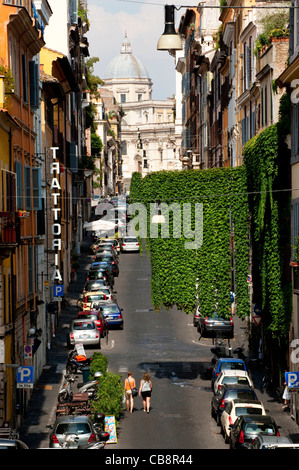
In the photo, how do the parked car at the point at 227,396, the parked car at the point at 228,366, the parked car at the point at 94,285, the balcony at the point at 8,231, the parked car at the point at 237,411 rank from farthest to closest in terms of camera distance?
1. the parked car at the point at 94,285
2. the parked car at the point at 228,366
3. the parked car at the point at 227,396
4. the parked car at the point at 237,411
5. the balcony at the point at 8,231

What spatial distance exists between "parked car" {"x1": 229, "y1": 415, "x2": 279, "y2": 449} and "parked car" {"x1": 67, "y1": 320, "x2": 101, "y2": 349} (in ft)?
63.5

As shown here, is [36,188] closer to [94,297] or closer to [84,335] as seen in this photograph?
[84,335]

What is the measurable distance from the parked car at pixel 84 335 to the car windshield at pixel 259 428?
65.4 feet

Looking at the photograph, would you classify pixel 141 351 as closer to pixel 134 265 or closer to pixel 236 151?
pixel 236 151

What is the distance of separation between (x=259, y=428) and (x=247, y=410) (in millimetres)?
2547

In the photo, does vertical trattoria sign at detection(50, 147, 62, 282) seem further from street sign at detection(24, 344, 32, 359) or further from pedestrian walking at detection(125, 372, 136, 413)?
pedestrian walking at detection(125, 372, 136, 413)

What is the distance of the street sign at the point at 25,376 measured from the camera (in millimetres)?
26578

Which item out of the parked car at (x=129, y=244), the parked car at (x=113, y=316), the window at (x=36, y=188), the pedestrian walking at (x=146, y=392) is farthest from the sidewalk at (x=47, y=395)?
the parked car at (x=129, y=244)

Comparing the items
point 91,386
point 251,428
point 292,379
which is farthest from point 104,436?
point 91,386

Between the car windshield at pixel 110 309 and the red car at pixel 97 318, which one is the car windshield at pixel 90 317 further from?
the car windshield at pixel 110 309

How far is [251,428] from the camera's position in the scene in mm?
22859

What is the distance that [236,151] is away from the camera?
5062cm
